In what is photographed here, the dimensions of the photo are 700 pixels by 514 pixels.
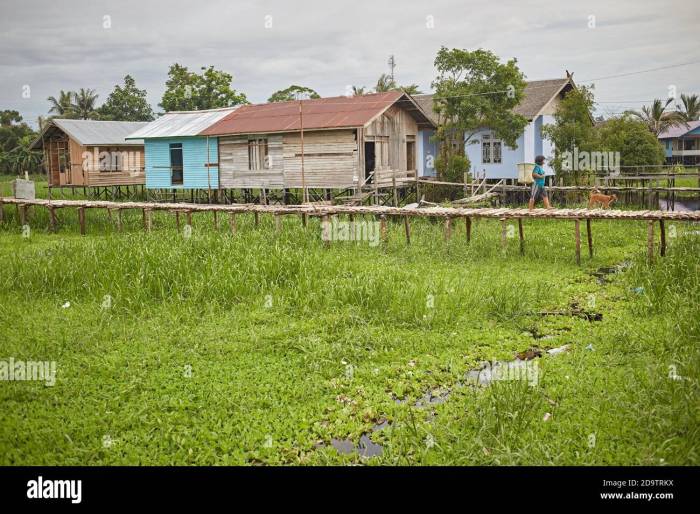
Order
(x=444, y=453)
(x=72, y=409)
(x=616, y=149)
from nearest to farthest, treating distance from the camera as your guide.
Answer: (x=444, y=453) → (x=72, y=409) → (x=616, y=149)

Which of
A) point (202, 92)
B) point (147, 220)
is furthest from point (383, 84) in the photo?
point (147, 220)

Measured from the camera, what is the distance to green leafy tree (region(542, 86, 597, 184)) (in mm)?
23125

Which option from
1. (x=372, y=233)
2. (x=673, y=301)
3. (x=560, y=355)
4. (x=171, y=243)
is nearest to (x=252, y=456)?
(x=560, y=355)

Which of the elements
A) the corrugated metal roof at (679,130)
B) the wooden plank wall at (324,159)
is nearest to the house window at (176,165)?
the wooden plank wall at (324,159)

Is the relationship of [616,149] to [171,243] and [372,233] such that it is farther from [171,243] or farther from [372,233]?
[171,243]

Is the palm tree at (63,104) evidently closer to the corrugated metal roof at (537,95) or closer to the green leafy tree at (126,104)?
the green leafy tree at (126,104)

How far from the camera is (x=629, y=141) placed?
2562 cm

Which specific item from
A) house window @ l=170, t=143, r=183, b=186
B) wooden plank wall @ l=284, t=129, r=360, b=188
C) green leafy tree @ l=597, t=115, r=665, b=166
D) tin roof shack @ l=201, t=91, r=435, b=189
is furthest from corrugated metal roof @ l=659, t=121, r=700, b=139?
house window @ l=170, t=143, r=183, b=186

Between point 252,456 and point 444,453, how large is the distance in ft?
5.18

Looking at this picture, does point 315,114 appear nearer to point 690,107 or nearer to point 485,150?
point 485,150

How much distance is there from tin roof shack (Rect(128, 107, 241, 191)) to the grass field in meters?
13.3

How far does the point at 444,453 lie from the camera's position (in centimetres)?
534

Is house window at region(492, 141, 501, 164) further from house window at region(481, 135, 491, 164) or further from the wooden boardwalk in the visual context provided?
the wooden boardwalk
